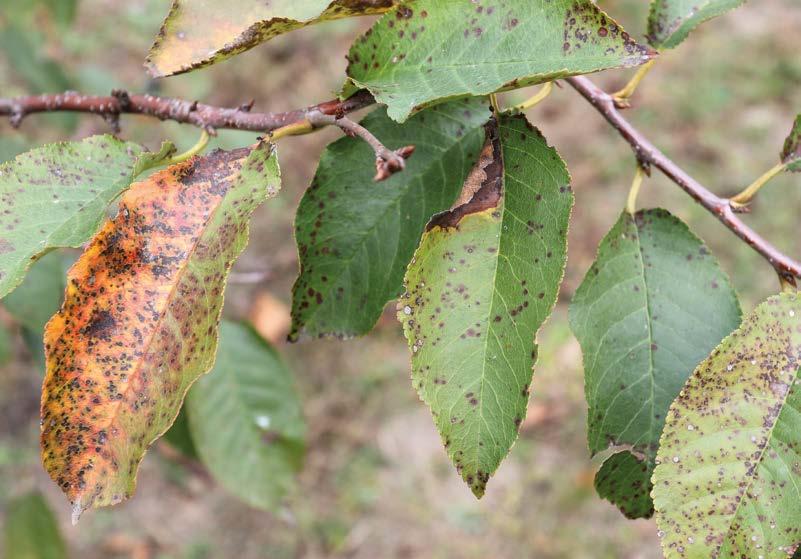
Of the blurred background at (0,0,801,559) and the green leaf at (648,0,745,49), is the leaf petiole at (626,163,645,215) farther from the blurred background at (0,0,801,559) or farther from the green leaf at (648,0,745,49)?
the blurred background at (0,0,801,559)

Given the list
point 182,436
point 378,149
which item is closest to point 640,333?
point 378,149

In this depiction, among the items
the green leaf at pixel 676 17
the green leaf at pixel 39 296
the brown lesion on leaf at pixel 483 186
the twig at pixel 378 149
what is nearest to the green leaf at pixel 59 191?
the twig at pixel 378 149

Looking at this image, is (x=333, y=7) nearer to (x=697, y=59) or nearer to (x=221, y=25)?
(x=221, y=25)

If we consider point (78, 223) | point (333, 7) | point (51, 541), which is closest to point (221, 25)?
point (333, 7)

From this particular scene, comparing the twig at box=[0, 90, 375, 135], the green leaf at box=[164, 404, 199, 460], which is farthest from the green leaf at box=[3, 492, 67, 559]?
the twig at box=[0, 90, 375, 135]

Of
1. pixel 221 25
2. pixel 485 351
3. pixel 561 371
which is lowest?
pixel 561 371

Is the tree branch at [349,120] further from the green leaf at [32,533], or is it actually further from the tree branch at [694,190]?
the green leaf at [32,533]

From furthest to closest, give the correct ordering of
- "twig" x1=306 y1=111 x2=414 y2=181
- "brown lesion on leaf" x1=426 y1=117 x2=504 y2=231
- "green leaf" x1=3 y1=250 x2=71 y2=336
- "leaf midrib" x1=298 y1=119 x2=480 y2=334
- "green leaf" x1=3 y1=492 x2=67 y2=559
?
1. "green leaf" x1=3 y1=492 x2=67 y2=559
2. "green leaf" x1=3 y1=250 x2=71 y2=336
3. "leaf midrib" x1=298 y1=119 x2=480 y2=334
4. "brown lesion on leaf" x1=426 y1=117 x2=504 y2=231
5. "twig" x1=306 y1=111 x2=414 y2=181
